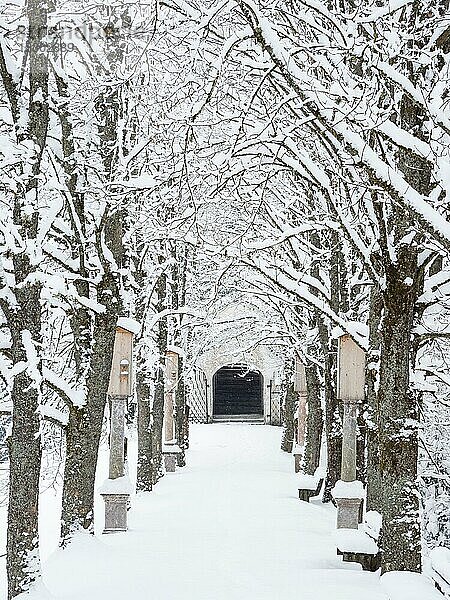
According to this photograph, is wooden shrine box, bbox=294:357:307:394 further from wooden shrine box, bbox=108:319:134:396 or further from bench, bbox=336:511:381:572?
bench, bbox=336:511:381:572

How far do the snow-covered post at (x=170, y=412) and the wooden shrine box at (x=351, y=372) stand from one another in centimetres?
1112

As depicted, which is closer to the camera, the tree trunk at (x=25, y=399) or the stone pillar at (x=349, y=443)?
the tree trunk at (x=25, y=399)

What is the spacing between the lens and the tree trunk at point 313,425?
1859 cm

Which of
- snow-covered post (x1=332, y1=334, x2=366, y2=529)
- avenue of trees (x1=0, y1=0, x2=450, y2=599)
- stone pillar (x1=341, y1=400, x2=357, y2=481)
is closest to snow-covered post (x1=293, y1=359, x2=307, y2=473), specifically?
avenue of trees (x1=0, y1=0, x2=450, y2=599)

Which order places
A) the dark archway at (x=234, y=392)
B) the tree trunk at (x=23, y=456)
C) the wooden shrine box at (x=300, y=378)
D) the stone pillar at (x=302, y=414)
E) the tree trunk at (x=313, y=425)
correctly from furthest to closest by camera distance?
1. the dark archway at (x=234, y=392)
2. the stone pillar at (x=302, y=414)
3. the wooden shrine box at (x=300, y=378)
4. the tree trunk at (x=313, y=425)
5. the tree trunk at (x=23, y=456)

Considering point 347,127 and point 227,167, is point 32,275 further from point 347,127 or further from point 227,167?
point 347,127

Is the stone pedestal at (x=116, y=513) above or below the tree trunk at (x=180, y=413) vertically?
below

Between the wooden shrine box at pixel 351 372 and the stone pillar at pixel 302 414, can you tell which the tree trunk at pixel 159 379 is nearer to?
the stone pillar at pixel 302 414

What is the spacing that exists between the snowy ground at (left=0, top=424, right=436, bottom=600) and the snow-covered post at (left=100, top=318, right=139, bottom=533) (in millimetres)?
343

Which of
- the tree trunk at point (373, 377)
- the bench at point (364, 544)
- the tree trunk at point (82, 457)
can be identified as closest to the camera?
the bench at point (364, 544)

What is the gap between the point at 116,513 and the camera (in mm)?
11797

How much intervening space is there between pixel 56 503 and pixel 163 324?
5.79m

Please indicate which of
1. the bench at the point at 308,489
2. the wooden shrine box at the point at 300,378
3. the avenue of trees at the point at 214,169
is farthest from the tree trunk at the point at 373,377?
the wooden shrine box at the point at 300,378

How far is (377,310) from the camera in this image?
30.6ft
